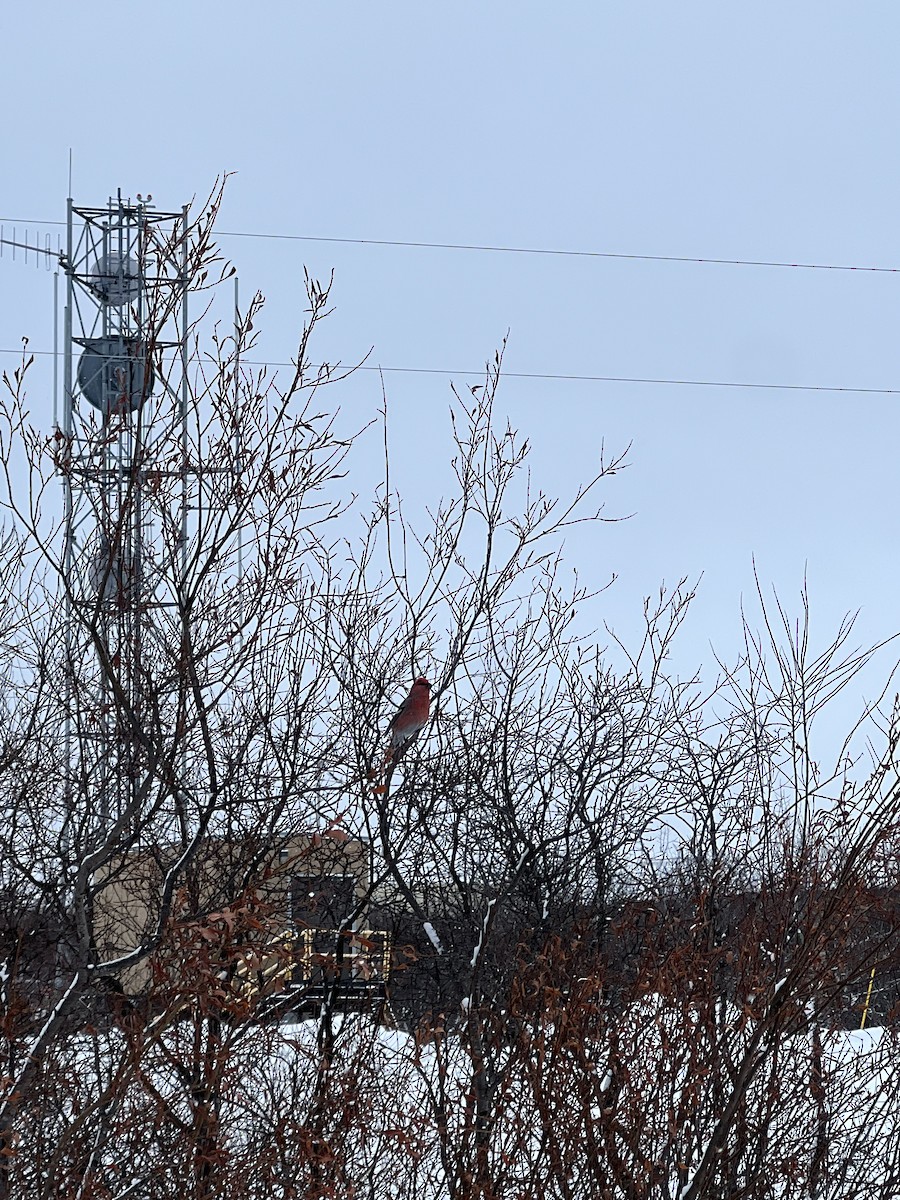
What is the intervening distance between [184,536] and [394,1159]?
262 centimetres

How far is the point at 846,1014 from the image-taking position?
6.16 metres

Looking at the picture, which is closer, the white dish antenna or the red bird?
the red bird

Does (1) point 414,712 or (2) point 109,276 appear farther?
(2) point 109,276

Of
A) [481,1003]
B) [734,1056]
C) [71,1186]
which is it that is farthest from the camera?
[481,1003]

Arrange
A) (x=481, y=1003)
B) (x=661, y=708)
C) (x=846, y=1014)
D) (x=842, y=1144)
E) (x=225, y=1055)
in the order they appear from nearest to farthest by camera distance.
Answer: (x=225, y=1055), (x=481, y=1003), (x=842, y=1144), (x=846, y=1014), (x=661, y=708)

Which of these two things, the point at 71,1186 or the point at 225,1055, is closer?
the point at 225,1055

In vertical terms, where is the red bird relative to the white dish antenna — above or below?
below

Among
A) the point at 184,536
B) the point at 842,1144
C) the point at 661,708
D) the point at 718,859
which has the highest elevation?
the point at 661,708

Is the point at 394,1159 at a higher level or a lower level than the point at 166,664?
lower

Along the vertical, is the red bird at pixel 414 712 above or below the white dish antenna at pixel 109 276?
below

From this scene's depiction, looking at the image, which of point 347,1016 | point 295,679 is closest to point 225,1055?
point 347,1016

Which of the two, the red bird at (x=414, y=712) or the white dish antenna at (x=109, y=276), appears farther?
the white dish antenna at (x=109, y=276)

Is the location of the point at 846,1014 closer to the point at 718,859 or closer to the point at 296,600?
the point at 718,859

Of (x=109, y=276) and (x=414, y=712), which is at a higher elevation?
(x=109, y=276)
